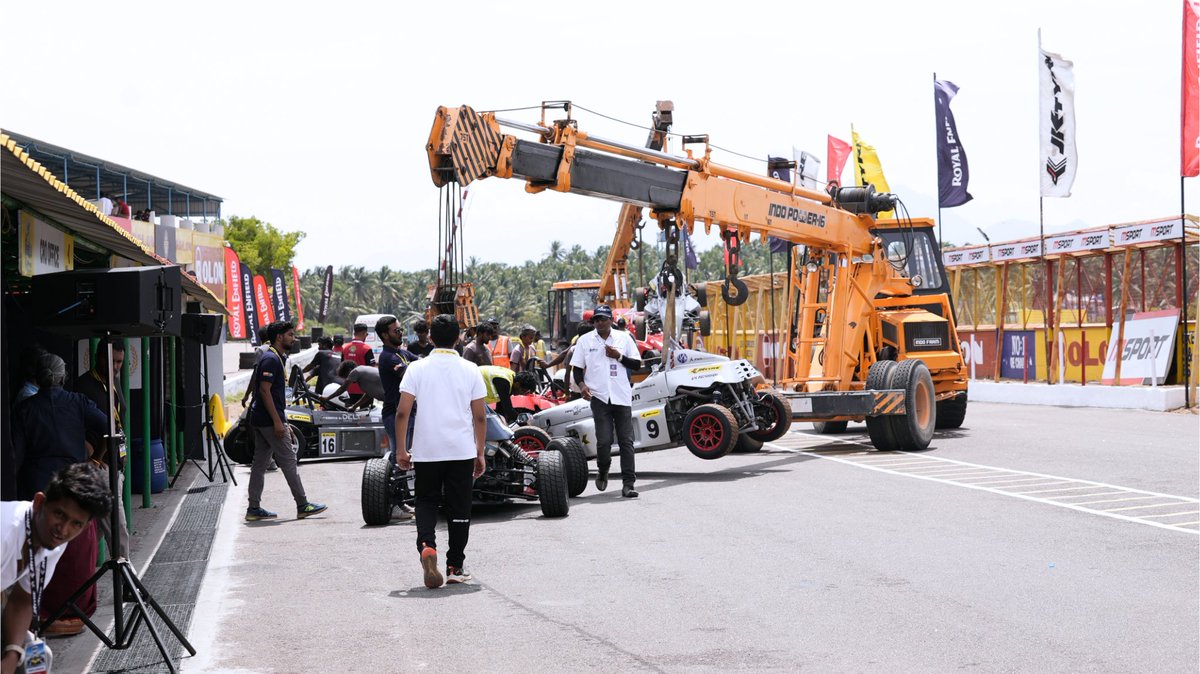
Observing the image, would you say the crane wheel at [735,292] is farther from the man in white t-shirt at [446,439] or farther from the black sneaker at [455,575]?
the black sneaker at [455,575]

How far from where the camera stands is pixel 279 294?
43.7 m

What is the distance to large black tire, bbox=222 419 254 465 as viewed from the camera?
58.7 feet

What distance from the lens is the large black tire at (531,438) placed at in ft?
48.4

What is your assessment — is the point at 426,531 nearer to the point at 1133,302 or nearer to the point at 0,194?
the point at 0,194

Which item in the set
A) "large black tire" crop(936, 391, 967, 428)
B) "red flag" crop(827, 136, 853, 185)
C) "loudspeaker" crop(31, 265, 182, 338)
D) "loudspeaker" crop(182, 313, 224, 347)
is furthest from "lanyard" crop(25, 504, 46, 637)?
"red flag" crop(827, 136, 853, 185)

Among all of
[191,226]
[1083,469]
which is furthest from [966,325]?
[191,226]

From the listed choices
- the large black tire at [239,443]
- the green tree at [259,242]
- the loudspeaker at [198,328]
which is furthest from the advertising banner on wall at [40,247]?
the green tree at [259,242]

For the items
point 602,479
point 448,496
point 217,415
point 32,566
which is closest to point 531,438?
point 602,479

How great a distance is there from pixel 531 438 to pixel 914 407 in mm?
5795

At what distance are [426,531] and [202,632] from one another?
1.81 meters

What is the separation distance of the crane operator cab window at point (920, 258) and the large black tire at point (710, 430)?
6775 millimetres

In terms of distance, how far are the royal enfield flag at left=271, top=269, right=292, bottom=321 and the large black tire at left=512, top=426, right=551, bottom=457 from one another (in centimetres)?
2900

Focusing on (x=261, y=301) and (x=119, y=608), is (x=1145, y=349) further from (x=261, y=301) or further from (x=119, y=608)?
(x=119, y=608)

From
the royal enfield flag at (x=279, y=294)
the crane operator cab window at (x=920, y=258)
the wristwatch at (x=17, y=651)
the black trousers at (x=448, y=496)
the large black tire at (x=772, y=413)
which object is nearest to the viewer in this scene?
the wristwatch at (x=17, y=651)
